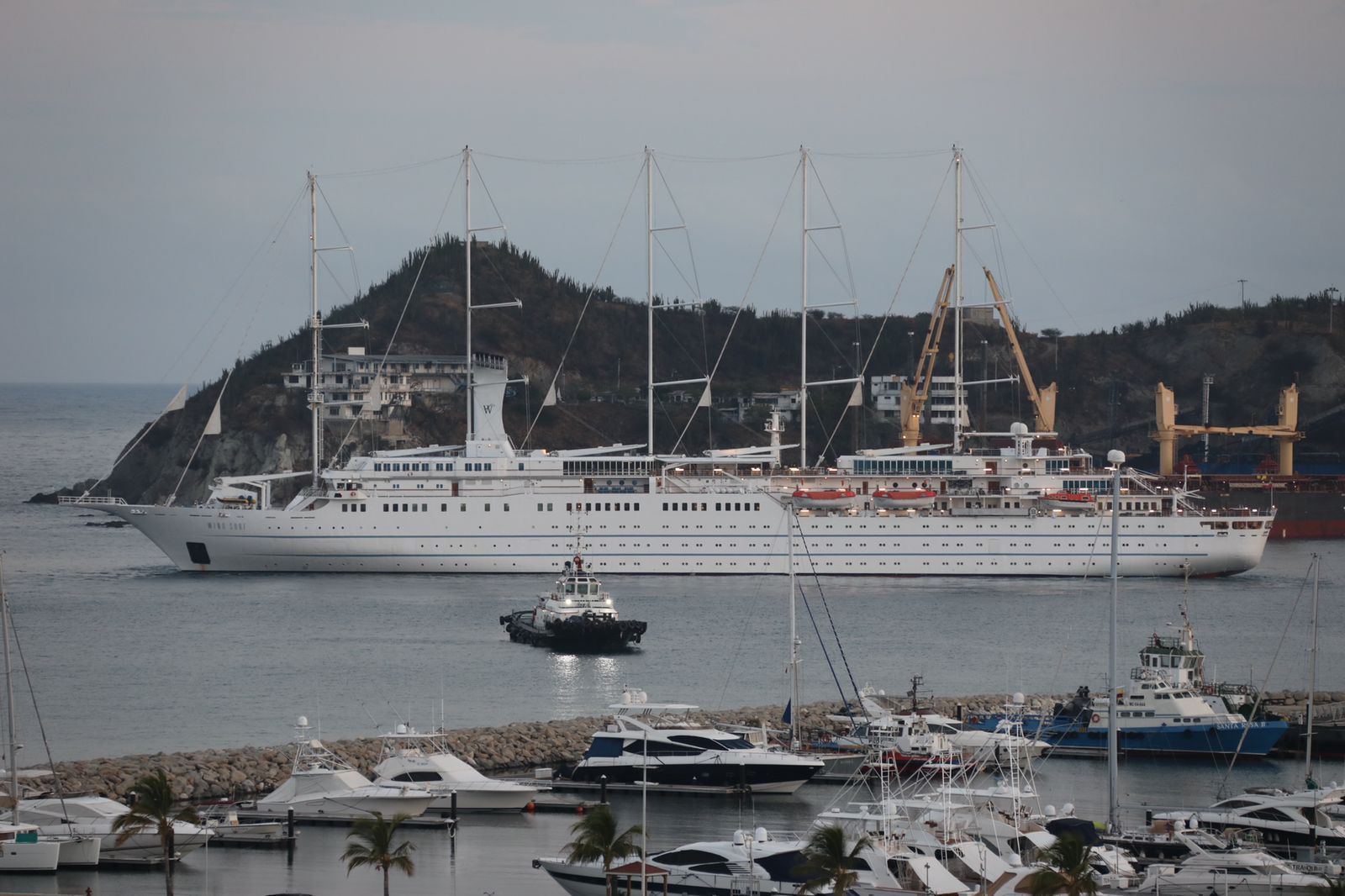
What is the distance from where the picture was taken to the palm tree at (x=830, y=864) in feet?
57.4

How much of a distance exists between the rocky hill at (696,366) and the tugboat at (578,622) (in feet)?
142

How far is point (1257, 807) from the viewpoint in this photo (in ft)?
69.8

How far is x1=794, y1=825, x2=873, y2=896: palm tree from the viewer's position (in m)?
17.5

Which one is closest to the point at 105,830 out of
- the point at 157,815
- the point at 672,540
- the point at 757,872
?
the point at 157,815

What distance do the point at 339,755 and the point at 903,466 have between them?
32.3 metres

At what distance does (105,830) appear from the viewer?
837 inches

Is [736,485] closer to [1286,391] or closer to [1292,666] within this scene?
[1292,666]

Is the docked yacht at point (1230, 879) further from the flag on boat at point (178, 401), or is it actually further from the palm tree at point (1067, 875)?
the flag on boat at point (178, 401)

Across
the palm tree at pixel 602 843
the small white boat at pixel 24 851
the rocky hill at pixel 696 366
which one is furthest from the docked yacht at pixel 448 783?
the rocky hill at pixel 696 366

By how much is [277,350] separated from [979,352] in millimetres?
34953

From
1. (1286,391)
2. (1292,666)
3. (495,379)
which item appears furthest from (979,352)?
(1292,666)

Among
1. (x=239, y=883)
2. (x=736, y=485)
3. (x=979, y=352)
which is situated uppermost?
(x=979, y=352)

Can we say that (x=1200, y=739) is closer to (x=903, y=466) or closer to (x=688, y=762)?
(x=688, y=762)

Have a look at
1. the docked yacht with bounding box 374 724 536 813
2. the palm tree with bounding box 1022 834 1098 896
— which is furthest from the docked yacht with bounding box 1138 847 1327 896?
the docked yacht with bounding box 374 724 536 813
